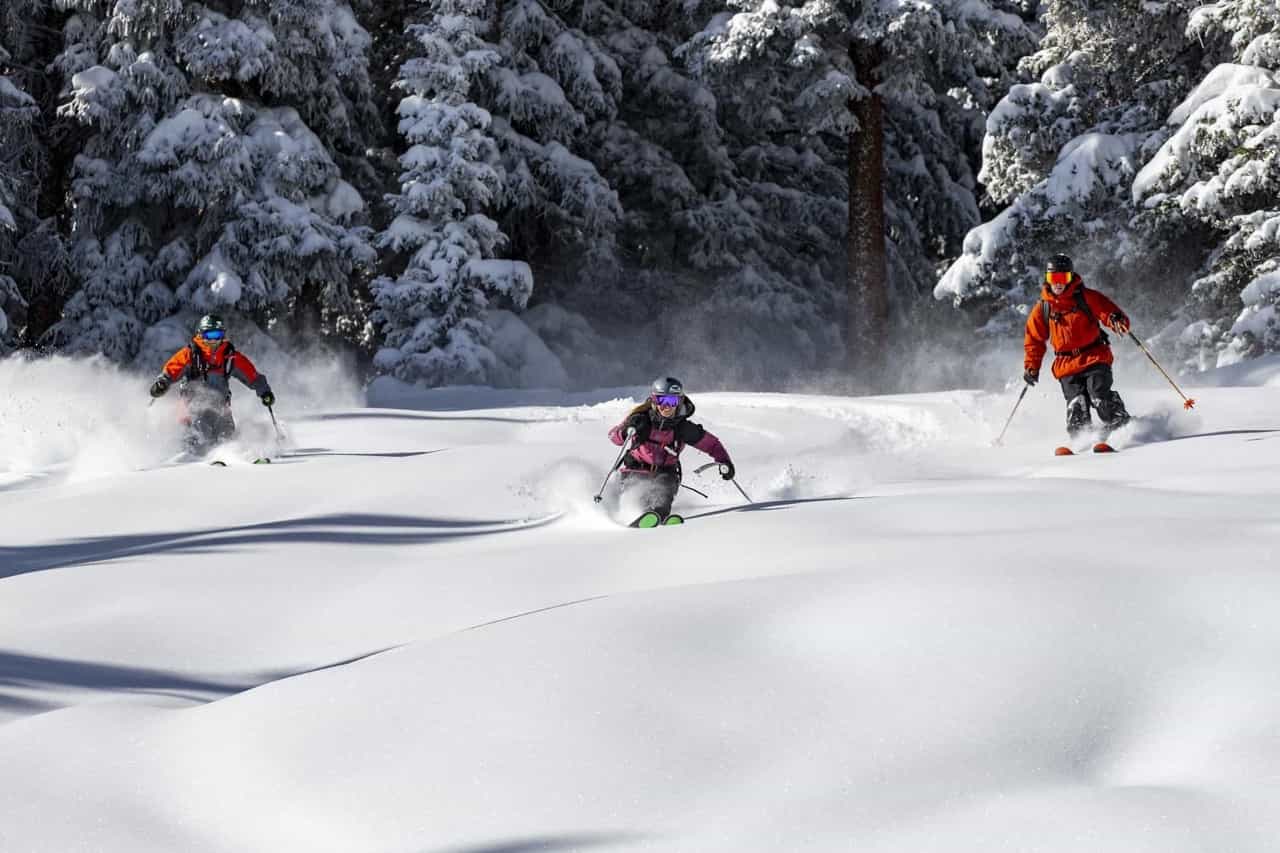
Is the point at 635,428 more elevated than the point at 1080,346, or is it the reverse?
the point at 1080,346

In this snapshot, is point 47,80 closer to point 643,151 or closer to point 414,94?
point 414,94

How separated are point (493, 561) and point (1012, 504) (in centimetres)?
308

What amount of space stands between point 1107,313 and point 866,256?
9903 mm

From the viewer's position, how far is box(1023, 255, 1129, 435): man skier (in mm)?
11820

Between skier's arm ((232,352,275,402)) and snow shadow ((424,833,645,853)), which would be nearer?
snow shadow ((424,833,645,853))

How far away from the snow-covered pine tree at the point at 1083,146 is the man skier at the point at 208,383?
35.9 feet

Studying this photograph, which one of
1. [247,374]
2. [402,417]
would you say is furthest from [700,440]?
[402,417]

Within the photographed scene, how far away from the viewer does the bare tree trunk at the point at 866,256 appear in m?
21.5

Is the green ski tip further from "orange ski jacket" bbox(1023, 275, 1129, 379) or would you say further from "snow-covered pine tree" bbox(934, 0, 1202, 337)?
"snow-covered pine tree" bbox(934, 0, 1202, 337)

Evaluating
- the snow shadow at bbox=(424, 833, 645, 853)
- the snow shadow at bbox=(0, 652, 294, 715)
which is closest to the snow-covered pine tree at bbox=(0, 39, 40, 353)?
the snow shadow at bbox=(0, 652, 294, 715)

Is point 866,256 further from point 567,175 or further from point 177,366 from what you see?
point 177,366

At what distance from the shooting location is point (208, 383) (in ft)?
44.6

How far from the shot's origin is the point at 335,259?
883 inches

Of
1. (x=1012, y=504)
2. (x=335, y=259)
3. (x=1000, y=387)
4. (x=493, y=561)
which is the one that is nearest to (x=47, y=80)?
(x=335, y=259)
